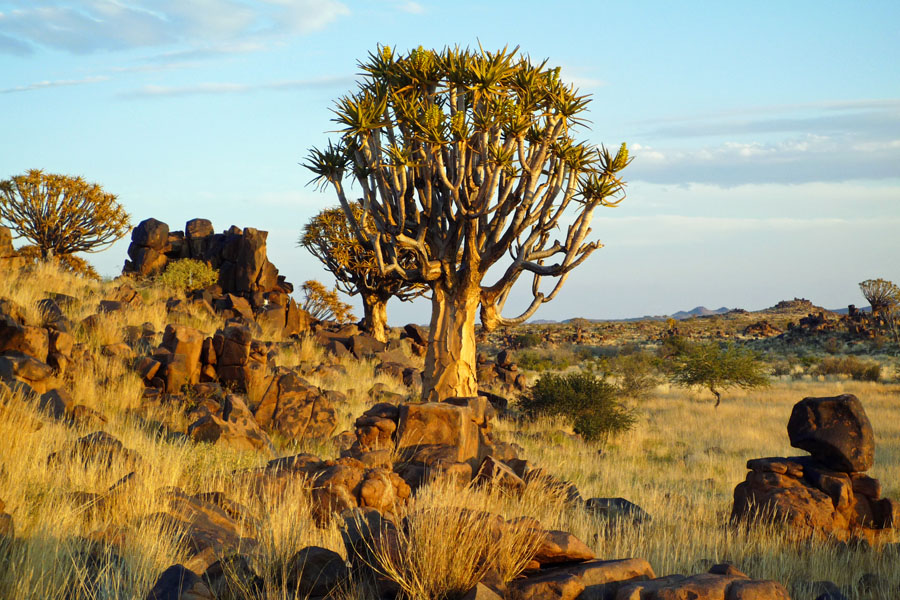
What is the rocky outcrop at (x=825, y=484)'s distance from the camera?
768 centimetres

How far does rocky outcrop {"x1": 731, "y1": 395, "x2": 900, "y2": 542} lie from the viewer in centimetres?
768

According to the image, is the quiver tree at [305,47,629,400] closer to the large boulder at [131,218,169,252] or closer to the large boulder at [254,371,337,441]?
the large boulder at [254,371,337,441]

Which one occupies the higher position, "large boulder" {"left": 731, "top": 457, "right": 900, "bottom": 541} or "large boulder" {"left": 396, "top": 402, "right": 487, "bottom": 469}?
"large boulder" {"left": 396, "top": 402, "right": 487, "bottom": 469}

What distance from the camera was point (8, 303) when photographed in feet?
40.8

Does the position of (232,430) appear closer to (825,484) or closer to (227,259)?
(825,484)

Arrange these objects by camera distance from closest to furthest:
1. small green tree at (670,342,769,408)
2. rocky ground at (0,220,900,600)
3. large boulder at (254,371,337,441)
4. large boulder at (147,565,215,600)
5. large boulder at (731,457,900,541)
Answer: large boulder at (147,565,215,600)
rocky ground at (0,220,900,600)
large boulder at (731,457,900,541)
large boulder at (254,371,337,441)
small green tree at (670,342,769,408)

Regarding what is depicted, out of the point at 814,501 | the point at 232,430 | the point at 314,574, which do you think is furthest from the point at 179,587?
the point at 814,501

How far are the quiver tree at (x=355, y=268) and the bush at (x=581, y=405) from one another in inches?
439

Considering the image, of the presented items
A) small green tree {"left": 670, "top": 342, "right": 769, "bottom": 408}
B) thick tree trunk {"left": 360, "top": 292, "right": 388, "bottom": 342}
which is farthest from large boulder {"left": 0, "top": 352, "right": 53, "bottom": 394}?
small green tree {"left": 670, "top": 342, "right": 769, "bottom": 408}

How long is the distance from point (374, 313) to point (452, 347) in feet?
48.3

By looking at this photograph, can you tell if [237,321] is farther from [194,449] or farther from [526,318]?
[194,449]

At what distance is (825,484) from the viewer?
801 cm

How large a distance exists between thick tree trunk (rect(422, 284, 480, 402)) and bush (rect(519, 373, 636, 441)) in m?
3.65

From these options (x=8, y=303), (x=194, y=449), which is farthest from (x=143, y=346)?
(x=194, y=449)
